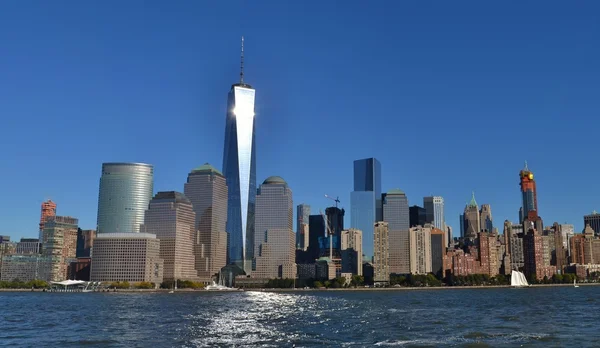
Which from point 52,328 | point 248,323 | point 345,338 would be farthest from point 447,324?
point 52,328

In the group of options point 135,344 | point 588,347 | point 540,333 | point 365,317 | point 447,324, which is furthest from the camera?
point 365,317

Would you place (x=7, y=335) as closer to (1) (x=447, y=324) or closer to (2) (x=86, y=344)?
(2) (x=86, y=344)

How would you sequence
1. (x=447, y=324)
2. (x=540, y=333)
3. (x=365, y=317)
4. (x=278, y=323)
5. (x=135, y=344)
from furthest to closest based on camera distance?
(x=365, y=317)
(x=278, y=323)
(x=447, y=324)
(x=540, y=333)
(x=135, y=344)

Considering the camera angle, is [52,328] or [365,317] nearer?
[52,328]

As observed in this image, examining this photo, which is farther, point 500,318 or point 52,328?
point 500,318

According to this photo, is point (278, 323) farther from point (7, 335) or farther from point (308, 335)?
point (7, 335)

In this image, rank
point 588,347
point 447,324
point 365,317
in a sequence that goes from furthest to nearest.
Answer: point 365,317
point 447,324
point 588,347

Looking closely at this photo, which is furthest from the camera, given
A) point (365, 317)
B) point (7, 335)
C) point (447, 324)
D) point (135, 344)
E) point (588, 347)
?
point (365, 317)

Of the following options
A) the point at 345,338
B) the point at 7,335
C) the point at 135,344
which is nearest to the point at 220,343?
the point at 135,344
